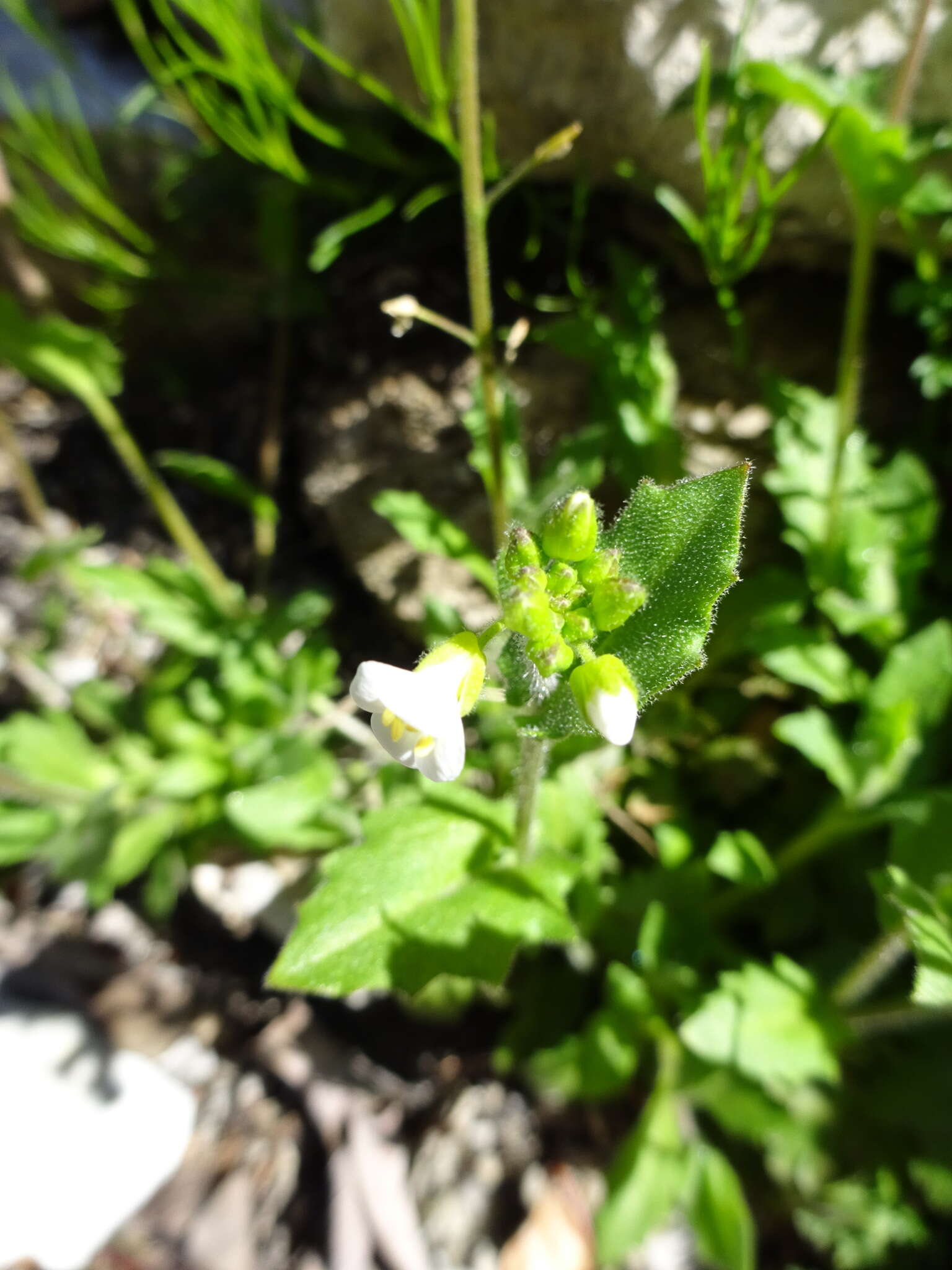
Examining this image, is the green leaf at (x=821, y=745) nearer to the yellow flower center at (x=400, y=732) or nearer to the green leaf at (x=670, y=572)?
the green leaf at (x=670, y=572)

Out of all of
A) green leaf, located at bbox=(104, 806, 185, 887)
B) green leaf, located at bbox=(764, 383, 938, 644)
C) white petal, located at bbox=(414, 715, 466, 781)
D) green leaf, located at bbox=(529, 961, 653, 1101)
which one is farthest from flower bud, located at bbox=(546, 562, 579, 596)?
green leaf, located at bbox=(104, 806, 185, 887)

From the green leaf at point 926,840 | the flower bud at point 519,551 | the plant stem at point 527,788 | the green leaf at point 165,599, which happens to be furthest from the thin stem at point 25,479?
the green leaf at point 926,840

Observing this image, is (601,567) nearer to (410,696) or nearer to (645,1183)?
(410,696)

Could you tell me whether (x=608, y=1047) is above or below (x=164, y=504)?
below

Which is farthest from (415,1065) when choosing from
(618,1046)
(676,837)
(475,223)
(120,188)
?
(120,188)

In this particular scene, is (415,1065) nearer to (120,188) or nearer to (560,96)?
(560,96)

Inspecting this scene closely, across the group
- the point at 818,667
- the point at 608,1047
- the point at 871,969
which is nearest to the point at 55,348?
the point at 818,667
